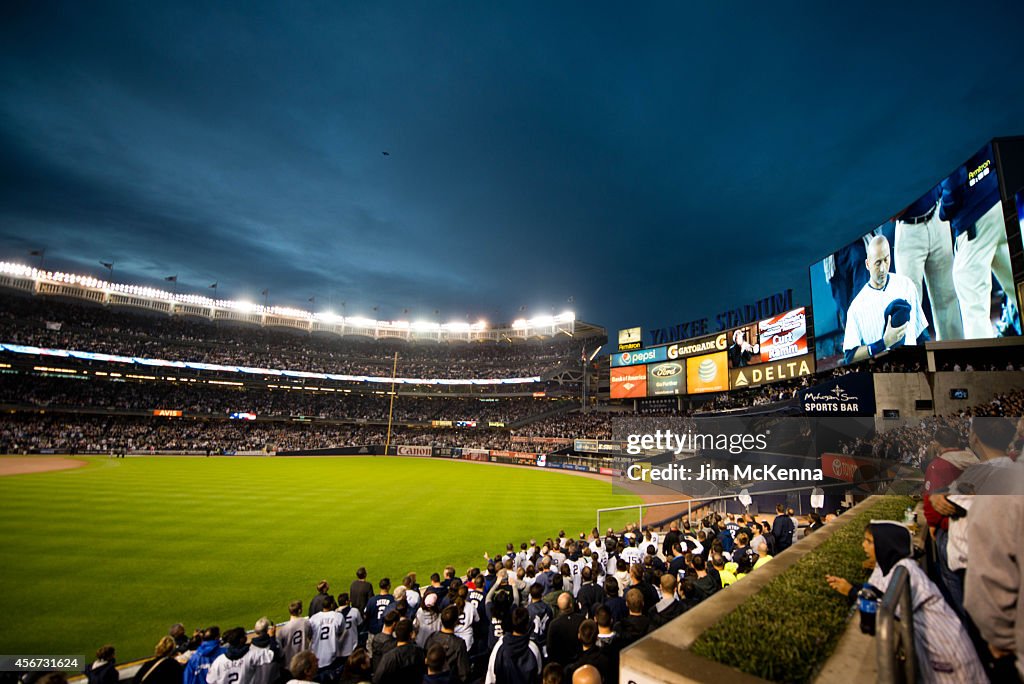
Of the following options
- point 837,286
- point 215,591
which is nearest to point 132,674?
point 215,591

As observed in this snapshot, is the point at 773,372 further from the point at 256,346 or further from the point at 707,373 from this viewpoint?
the point at 256,346

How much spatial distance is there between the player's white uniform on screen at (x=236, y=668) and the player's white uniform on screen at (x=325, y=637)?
1.19m

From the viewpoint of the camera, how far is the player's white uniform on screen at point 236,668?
5405 millimetres

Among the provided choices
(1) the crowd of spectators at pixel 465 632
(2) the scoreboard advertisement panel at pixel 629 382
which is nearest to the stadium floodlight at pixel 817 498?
(1) the crowd of spectators at pixel 465 632

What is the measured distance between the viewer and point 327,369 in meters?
71.1

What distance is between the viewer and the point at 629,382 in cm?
4912

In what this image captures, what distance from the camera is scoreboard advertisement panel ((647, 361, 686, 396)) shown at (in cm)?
4441

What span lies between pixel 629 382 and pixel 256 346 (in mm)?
61307

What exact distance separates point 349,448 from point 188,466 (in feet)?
75.4

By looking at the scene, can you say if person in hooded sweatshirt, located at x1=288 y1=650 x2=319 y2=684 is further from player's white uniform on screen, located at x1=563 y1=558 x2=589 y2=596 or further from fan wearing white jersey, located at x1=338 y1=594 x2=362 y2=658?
player's white uniform on screen, located at x1=563 y1=558 x2=589 y2=596

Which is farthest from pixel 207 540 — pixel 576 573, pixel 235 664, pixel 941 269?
pixel 941 269

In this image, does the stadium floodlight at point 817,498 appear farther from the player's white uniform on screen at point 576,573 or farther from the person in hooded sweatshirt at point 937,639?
the person in hooded sweatshirt at point 937,639

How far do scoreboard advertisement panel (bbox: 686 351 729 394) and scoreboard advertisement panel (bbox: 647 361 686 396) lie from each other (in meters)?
0.80
